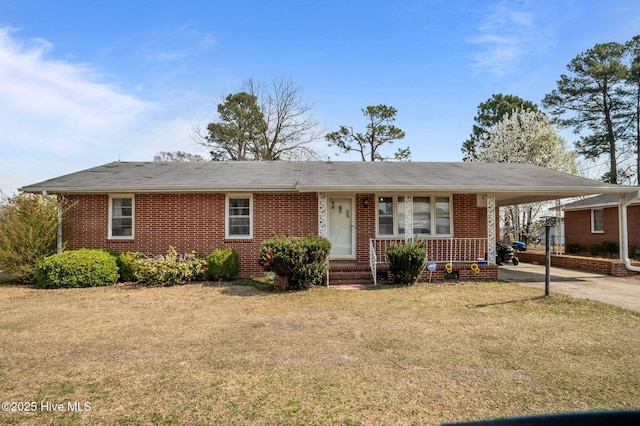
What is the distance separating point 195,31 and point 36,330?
31.0 feet

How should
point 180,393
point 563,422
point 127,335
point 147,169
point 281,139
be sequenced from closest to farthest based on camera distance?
point 563,422 → point 180,393 → point 127,335 → point 147,169 → point 281,139

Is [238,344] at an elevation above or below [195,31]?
below

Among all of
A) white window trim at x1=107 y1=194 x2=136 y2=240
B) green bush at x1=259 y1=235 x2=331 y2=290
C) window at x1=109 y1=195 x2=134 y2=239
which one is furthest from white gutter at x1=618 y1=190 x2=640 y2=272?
window at x1=109 y1=195 x2=134 y2=239

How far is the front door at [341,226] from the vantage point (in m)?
11.8

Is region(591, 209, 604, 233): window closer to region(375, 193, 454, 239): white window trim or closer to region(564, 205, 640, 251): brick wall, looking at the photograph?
region(564, 205, 640, 251): brick wall

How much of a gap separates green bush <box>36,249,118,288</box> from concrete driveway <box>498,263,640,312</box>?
1139cm

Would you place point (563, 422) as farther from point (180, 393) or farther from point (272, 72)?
point (272, 72)

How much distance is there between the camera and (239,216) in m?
11.5

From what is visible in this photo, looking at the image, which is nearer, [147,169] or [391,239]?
[391,239]

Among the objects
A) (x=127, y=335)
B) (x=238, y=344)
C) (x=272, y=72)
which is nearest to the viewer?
(x=238, y=344)

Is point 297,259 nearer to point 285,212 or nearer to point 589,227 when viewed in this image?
point 285,212

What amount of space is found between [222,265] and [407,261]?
519 centimetres

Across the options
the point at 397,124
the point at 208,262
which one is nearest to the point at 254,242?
the point at 208,262

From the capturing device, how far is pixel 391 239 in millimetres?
11492
